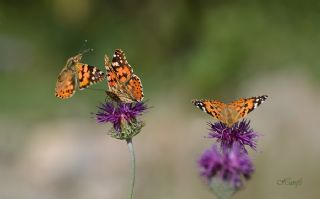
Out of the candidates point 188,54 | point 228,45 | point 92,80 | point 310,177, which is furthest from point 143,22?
point 92,80

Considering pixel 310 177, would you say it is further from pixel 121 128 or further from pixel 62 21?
pixel 62 21

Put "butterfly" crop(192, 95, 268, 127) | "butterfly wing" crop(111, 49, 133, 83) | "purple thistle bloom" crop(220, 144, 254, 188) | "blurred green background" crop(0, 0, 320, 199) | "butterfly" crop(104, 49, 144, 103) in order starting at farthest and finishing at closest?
A: "blurred green background" crop(0, 0, 320, 199) → "butterfly wing" crop(111, 49, 133, 83) → "butterfly" crop(104, 49, 144, 103) → "butterfly" crop(192, 95, 268, 127) → "purple thistle bloom" crop(220, 144, 254, 188)

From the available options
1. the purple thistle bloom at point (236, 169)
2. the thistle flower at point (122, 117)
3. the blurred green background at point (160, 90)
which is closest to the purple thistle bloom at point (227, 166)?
the purple thistle bloom at point (236, 169)

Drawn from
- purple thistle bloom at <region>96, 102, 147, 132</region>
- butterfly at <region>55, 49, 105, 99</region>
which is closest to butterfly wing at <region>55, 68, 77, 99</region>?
butterfly at <region>55, 49, 105, 99</region>

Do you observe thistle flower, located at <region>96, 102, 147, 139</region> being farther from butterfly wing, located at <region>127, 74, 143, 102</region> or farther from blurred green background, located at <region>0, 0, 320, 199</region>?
blurred green background, located at <region>0, 0, 320, 199</region>

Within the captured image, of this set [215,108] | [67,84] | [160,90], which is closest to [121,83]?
[67,84]

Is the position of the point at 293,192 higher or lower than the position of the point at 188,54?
lower
